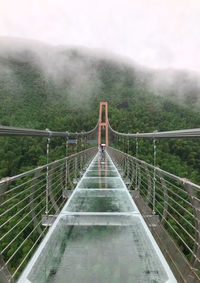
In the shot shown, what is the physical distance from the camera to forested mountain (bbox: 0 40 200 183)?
56.6 feet

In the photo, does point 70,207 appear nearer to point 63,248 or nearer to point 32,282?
point 63,248

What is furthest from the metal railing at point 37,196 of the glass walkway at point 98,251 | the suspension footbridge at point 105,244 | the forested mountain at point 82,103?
the forested mountain at point 82,103

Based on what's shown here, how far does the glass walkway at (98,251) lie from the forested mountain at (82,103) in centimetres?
990

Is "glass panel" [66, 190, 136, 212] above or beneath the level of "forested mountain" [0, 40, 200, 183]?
beneath

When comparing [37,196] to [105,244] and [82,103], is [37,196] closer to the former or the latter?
[105,244]

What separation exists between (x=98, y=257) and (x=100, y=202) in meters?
0.95

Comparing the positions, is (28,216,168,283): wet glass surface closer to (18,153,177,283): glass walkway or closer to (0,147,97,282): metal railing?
(18,153,177,283): glass walkway

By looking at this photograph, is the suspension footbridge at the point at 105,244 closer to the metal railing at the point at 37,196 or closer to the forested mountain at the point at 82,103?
the metal railing at the point at 37,196

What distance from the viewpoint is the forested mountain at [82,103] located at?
1725cm

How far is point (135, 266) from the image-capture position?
3.83ft

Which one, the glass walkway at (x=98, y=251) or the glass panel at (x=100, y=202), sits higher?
the glass panel at (x=100, y=202)

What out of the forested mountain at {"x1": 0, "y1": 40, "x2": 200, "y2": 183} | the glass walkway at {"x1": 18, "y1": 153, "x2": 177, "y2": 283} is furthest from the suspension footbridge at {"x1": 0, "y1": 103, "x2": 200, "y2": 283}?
the forested mountain at {"x1": 0, "y1": 40, "x2": 200, "y2": 183}

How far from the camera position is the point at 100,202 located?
2.20 m

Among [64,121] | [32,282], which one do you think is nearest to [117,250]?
[32,282]
